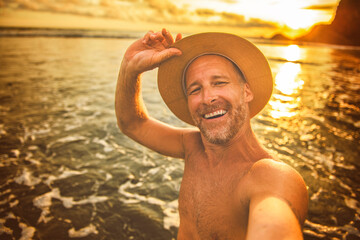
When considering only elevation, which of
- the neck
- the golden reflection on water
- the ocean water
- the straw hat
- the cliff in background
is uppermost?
the cliff in background

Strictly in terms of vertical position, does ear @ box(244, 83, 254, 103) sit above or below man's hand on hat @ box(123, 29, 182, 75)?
below

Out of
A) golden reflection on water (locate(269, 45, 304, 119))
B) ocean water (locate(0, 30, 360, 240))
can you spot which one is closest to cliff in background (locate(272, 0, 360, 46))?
golden reflection on water (locate(269, 45, 304, 119))

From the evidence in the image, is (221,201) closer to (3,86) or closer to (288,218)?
(288,218)

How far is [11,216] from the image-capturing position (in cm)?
329

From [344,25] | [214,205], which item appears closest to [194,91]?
[214,205]

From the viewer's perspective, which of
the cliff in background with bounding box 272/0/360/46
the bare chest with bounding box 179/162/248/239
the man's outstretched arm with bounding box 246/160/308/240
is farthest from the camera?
the cliff in background with bounding box 272/0/360/46

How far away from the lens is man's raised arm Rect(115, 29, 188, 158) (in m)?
1.79

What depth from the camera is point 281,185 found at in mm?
1249

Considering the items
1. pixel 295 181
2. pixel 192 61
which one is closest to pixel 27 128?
pixel 192 61

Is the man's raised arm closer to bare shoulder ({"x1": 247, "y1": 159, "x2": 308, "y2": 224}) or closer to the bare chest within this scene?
the bare chest

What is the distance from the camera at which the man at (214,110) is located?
1.64 meters

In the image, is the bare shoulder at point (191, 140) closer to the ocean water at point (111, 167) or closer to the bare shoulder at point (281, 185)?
the bare shoulder at point (281, 185)

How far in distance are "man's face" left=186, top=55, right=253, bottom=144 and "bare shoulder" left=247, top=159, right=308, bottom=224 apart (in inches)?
16.4

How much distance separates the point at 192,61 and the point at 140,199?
292 centimetres
